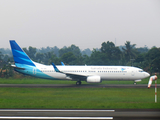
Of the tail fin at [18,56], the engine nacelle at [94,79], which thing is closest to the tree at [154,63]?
the engine nacelle at [94,79]

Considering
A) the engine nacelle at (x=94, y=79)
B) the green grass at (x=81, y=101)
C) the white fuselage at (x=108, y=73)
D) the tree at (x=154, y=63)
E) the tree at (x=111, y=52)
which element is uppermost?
the tree at (x=111, y=52)

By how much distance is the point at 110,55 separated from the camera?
8119 centimetres

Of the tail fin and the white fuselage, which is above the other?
the tail fin

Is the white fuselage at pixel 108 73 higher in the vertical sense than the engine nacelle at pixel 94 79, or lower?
higher

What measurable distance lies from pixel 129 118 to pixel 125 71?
2337cm

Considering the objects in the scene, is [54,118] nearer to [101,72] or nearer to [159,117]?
[159,117]

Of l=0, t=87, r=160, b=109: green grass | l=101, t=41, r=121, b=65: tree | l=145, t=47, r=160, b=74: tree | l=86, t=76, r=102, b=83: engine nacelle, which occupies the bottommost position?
l=0, t=87, r=160, b=109: green grass

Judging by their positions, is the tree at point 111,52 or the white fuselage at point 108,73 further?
the tree at point 111,52

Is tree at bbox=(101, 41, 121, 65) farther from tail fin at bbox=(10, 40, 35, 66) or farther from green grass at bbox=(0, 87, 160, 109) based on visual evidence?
green grass at bbox=(0, 87, 160, 109)

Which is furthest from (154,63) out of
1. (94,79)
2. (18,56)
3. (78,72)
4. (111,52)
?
(18,56)

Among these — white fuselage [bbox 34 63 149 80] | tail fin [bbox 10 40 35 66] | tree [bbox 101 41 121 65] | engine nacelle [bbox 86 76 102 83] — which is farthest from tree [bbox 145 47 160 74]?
tail fin [bbox 10 40 35 66]

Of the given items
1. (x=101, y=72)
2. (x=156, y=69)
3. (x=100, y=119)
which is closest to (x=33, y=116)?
(x=100, y=119)

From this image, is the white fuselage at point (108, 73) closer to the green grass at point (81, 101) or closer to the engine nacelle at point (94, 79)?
the engine nacelle at point (94, 79)

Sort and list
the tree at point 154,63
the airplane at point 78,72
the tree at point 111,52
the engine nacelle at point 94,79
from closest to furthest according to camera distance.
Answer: the engine nacelle at point 94,79
the airplane at point 78,72
the tree at point 154,63
the tree at point 111,52
